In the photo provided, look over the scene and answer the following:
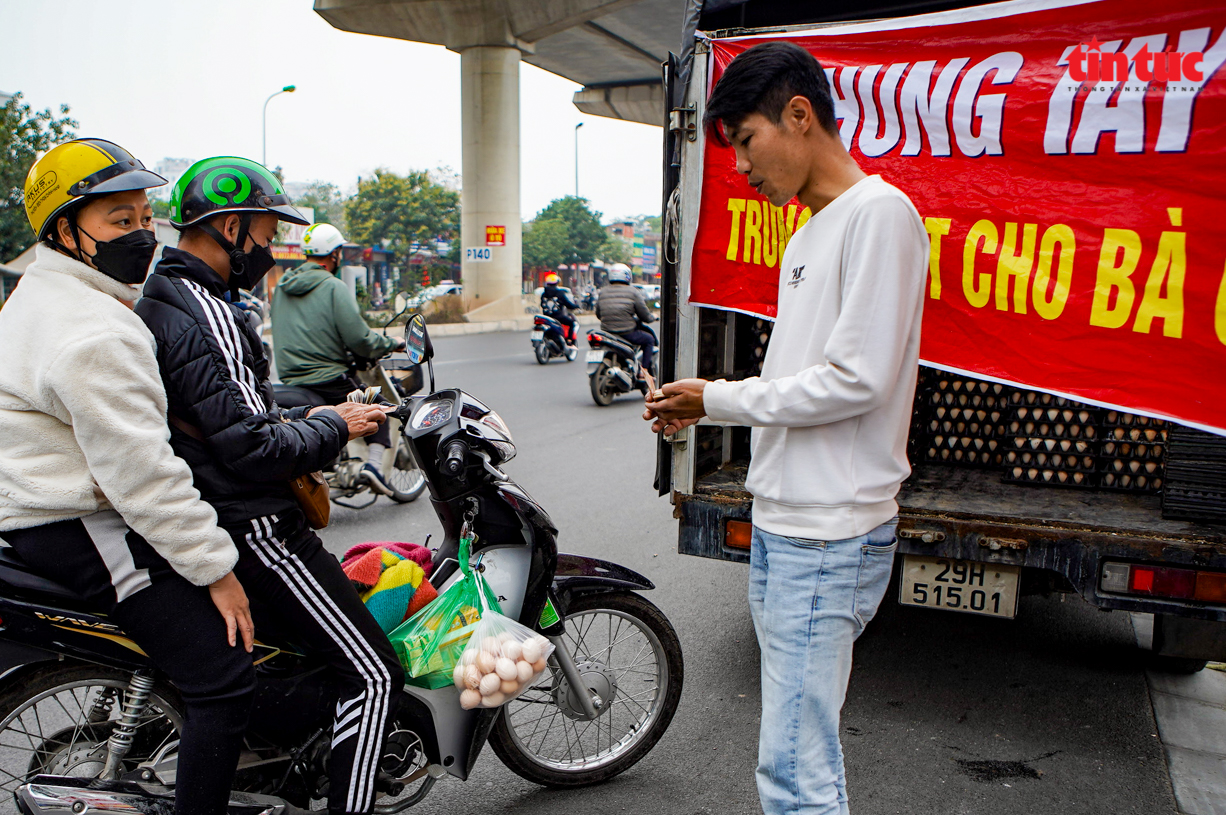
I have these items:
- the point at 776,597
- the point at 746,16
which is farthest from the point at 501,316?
the point at 776,597

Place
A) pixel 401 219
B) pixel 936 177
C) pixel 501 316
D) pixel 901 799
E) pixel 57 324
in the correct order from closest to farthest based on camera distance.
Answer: pixel 57 324 < pixel 901 799 < pixel 936 177 < pixel 501 316 < pixel 401 219

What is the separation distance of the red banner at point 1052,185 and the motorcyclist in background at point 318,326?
2616mm

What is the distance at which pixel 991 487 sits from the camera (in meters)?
3.76

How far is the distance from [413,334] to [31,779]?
4.48ft

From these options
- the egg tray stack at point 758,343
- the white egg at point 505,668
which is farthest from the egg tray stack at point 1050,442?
the white egg at point 505,668

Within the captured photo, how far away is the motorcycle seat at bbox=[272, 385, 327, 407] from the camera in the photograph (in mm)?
5055

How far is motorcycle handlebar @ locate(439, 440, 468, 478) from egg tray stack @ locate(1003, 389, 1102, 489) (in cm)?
251

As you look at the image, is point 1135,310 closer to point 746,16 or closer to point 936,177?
point 936,177

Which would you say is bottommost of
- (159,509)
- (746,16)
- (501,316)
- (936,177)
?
(501,316)

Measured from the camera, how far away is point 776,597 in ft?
6.19

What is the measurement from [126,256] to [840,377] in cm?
152

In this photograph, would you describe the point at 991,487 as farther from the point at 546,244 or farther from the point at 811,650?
the point at 546,244

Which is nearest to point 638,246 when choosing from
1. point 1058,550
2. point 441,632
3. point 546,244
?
point 546,244

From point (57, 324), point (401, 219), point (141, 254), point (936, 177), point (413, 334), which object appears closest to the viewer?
point (57, 324)
